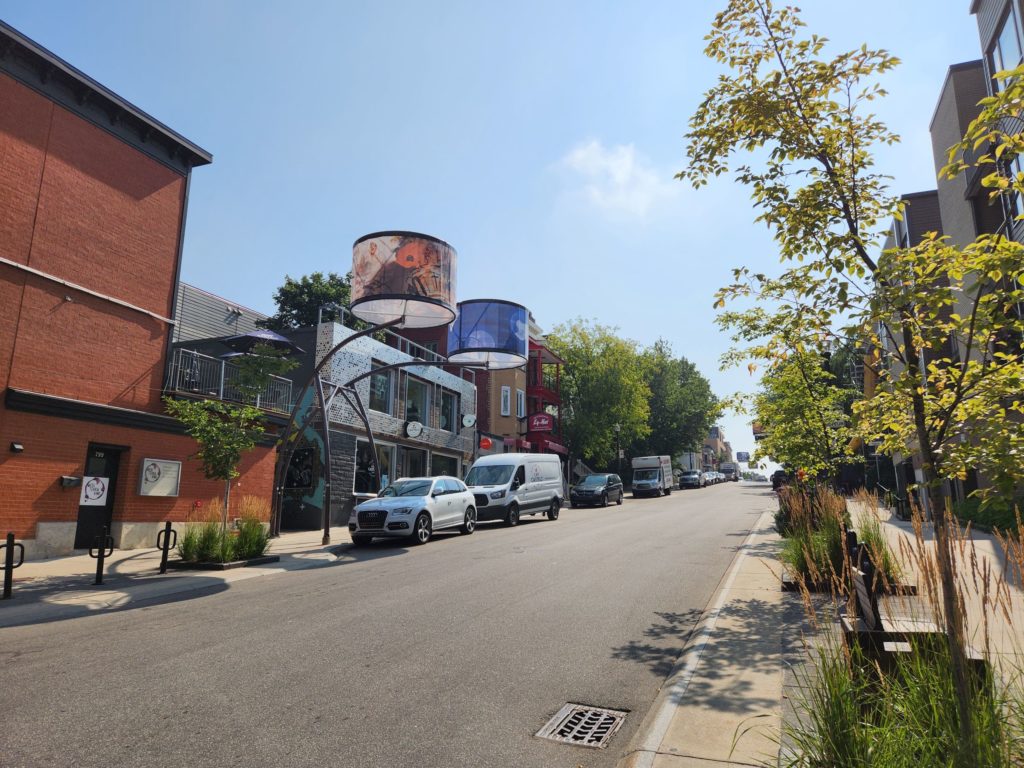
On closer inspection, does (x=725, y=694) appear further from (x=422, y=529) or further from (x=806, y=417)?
(x=422, y=529)

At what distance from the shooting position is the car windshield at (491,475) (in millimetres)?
22047

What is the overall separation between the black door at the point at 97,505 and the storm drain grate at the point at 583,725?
13587 mm

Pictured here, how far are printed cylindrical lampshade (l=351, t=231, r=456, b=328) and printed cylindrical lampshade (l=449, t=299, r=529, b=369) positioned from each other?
5491mm

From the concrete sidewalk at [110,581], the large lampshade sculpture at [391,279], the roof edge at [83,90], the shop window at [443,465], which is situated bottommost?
the concrete sidewalk at [110,581]

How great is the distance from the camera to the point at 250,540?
42.9ft

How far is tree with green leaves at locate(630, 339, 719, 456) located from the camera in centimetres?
6012

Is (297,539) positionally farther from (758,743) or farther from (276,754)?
(758,743)

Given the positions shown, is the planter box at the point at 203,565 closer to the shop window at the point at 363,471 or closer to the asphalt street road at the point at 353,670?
the asphalt street road at the point at 353,670

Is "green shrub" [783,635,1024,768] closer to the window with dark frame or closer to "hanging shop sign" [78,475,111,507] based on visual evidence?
"hanging shop sign" [78,475,111,507]

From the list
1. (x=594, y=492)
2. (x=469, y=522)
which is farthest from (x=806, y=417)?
(x=594, y=492)

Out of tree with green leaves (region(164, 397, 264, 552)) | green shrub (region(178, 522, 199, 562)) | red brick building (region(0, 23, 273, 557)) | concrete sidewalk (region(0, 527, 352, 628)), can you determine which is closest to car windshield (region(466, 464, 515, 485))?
concrete sidewalk (region(0, 527, 352, 628))

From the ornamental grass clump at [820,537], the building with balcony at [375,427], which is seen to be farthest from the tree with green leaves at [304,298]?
the ornamental grass clump at [820,537]

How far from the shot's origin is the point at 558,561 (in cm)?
1207

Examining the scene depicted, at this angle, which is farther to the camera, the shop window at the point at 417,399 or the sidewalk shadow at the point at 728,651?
the shop window at the point at 417,399
